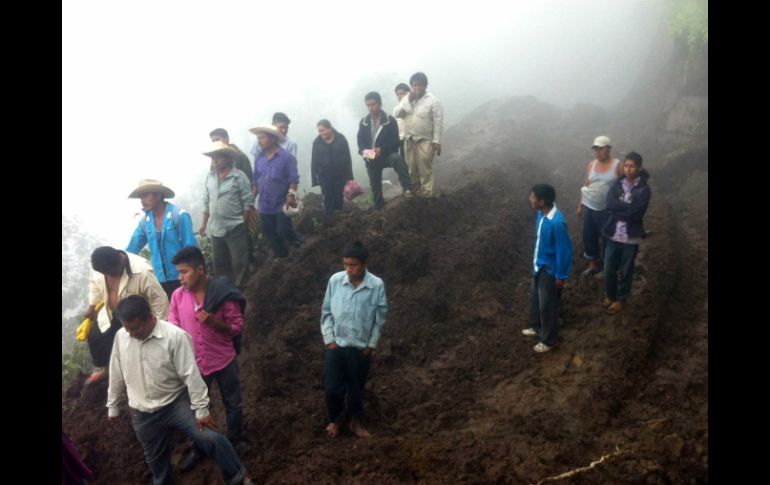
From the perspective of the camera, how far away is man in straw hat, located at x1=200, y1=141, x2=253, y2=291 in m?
6.59

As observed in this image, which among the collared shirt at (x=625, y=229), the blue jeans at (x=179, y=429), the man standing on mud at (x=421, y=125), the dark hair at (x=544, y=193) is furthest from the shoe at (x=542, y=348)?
the man standing on mud at (x=421, y=125)

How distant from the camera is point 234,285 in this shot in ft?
15.8

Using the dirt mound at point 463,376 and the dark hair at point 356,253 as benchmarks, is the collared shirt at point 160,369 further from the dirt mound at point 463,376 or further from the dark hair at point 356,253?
the dark hair at point 356,253

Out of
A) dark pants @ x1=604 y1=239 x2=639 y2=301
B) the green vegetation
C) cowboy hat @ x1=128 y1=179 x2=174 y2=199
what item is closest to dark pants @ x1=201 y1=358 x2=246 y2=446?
cowboy hat @ x1=128 y1=179 x2=174 y2=199

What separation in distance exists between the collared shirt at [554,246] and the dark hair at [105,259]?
4294mm

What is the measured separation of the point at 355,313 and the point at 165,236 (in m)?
2.72

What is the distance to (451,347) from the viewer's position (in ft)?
20.4

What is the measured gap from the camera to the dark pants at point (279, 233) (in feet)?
24.9

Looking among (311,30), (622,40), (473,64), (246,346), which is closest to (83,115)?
(311,30)

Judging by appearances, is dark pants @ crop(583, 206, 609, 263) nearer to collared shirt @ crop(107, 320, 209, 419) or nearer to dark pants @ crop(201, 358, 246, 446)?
dark pants @ crop(201, 358, 246, 446)

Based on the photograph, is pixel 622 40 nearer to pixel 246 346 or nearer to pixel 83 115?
pixel 246 346

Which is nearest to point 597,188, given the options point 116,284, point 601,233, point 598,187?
point 598,187

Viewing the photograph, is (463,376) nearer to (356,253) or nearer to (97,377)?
(356,253)

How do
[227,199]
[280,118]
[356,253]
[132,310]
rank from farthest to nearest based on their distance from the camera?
[280,118]
[227,199]
[356,253]
[132,310]
